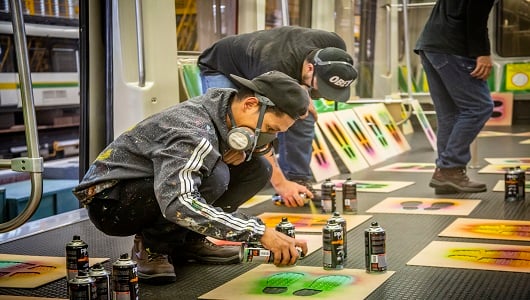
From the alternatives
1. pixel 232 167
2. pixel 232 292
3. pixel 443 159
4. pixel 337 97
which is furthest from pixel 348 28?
pixel 232 292

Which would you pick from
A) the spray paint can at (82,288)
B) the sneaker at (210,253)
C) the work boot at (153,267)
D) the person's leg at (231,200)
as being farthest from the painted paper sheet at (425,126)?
the spray paint can at (82,288)

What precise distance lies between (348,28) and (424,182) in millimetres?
3160

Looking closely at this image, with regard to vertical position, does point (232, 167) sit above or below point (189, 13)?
below

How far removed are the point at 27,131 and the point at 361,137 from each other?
439 centimetres

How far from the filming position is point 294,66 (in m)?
4.28

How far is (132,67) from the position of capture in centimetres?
521

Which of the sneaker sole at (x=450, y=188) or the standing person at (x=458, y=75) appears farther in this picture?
the sneaker sole at (x=450, y=188)

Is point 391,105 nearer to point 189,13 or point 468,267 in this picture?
point 189,13

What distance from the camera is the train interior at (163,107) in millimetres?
3215

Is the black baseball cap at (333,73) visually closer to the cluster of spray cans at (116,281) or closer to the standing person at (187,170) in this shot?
the standing person at (187,170)

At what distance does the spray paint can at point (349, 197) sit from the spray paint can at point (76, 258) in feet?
6.37

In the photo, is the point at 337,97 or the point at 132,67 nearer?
the point at 337,97

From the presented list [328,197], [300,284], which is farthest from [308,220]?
[300,284]

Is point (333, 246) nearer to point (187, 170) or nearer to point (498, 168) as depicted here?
point (187, 170)
